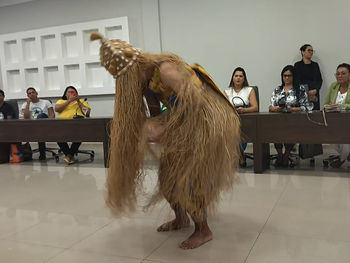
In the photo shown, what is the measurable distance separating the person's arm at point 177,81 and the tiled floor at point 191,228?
479 millimetres

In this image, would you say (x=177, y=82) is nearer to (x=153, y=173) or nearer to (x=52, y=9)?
(x=153, y=173)

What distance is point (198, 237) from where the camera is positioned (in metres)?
2.00

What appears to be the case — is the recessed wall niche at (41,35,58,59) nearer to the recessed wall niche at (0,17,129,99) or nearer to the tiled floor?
the recessed wall niche at (0,17,129,99)

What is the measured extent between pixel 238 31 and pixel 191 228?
12.5 ft

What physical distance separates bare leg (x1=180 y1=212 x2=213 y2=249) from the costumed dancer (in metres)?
0.02

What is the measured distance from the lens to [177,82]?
1.77 meters

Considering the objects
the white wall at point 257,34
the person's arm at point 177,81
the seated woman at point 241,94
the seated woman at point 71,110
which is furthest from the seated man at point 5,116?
the person's arm at point 177,81

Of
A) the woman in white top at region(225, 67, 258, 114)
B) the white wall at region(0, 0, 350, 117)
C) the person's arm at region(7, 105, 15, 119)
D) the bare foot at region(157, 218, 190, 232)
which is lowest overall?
the bare foot at region(157, 218, 190, 232)

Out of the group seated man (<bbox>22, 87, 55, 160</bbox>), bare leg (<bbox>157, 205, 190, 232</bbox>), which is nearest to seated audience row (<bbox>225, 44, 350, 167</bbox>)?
bare leg (<bbox>157, 205, 190, 232</bbox>)

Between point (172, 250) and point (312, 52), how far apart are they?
151 inches

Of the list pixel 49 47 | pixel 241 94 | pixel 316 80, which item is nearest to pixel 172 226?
pixel 241 94

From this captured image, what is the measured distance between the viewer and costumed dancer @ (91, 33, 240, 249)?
1.78 meters

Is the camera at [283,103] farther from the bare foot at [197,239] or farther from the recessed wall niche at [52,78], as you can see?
the recessed wall niche at [52,78]

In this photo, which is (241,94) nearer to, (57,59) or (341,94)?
(341,94)
